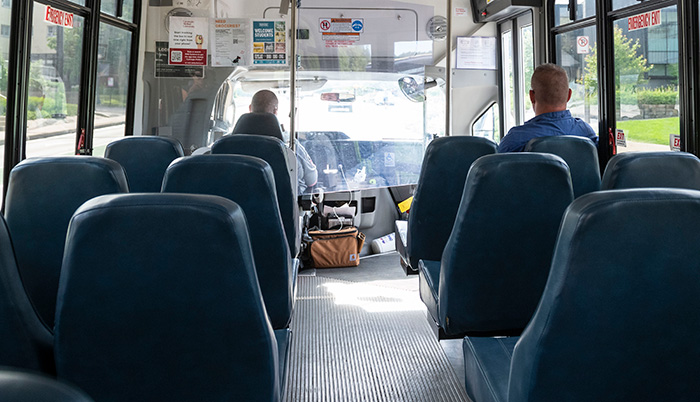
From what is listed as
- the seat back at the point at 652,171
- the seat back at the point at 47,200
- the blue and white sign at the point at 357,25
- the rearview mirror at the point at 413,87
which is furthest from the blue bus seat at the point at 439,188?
the blue and white sign at the point at 357,25

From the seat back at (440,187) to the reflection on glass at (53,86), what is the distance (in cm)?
246

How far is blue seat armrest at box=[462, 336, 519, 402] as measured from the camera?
177 centimetres

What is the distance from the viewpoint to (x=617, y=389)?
4.00 feet

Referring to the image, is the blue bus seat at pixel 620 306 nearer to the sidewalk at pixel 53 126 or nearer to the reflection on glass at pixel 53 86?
the sidewalk at pixel 53 126

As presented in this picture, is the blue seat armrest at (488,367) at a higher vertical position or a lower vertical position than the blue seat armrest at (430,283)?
lower

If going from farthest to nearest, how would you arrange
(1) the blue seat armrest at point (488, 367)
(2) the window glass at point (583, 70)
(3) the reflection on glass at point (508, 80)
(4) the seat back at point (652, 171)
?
1. (3) the reflection on glass at point (508, 80)
2. (2) the window glass at point (583, 70)
3. (4) the seat back at point (652, 171)
4. (1) the blue seat armrest at point (488, 367)

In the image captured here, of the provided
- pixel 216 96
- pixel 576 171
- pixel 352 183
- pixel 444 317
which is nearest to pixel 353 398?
pixel 444 317

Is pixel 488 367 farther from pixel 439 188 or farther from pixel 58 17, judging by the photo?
pixel 58 17

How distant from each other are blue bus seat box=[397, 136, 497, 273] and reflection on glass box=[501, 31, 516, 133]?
116 inches

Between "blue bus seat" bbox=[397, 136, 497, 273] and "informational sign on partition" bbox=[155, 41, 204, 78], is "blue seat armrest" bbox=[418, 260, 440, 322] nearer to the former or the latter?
"blue bus seat" bbox=[397, 136, 497, 273]

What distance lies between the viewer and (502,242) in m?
2.03

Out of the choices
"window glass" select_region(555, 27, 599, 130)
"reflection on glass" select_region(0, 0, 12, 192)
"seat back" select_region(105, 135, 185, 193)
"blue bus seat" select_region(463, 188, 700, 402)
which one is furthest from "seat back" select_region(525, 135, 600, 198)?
"reflection on glass" select_region(0, 0, 12, 192)

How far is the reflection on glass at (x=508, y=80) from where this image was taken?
233 inches

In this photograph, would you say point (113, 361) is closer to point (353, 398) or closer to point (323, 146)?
point (353, 398)
